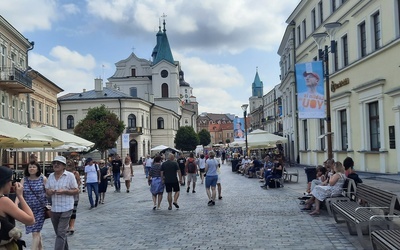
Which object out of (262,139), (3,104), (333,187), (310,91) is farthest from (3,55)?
(333,187)

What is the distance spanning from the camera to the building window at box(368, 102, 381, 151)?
22.4 meters

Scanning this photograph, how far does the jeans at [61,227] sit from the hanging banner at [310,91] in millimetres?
10684

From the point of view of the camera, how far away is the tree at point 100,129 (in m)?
45.7

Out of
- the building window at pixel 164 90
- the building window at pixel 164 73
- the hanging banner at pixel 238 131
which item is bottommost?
the hanging banner at pixel 238 131

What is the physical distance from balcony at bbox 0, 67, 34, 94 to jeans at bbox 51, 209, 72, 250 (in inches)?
1126

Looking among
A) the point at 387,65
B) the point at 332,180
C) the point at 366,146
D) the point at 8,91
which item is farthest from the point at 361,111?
the point at 8,91

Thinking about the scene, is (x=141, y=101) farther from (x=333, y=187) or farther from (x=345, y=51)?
(x=333, y=187)

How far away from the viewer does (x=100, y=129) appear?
45.9m

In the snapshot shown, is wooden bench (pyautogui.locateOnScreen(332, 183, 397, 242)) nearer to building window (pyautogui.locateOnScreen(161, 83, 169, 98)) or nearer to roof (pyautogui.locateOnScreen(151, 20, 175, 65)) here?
building window (pyautogui.locateOnScreen(161, 83, 169, 98))

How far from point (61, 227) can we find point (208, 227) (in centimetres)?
392

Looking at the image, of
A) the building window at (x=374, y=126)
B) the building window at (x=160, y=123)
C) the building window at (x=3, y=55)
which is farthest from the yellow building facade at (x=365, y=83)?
the building window at (x=160, y=123)

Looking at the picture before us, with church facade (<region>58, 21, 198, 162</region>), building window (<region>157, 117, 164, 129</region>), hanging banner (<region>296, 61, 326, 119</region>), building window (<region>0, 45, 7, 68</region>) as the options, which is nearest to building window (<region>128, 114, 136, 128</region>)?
church facade (<region>58, 21, 198, 162</region>)

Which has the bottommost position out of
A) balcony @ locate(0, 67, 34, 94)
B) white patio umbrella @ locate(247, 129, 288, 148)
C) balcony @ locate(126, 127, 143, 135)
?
white patio umbrella @ locate(247, 129, 288, 148)

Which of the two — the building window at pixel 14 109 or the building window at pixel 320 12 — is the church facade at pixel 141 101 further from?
the building window at pixel 320 12
